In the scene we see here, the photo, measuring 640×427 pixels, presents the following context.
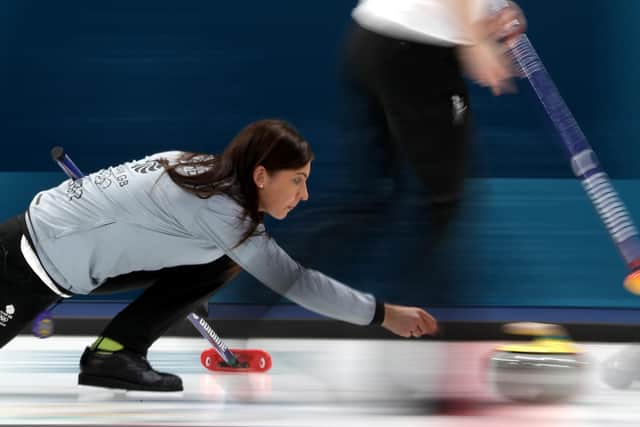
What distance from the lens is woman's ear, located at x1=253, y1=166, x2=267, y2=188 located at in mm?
1782

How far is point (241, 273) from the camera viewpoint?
1.94 metres

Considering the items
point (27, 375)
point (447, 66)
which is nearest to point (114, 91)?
point (27, 375)

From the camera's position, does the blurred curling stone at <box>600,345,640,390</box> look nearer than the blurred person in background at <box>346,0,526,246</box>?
No

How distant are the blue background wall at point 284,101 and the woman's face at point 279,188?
1274 mm

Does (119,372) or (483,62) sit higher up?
(483,62)

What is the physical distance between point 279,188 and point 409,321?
0.32 meters

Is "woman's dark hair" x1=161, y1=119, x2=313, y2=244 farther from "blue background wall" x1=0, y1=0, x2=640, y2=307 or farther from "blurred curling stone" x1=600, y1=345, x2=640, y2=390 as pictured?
"blue background wall" x1=0, y1=0, x2=640, y2=307

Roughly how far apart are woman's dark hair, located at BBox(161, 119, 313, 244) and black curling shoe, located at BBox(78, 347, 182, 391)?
16.4 inches

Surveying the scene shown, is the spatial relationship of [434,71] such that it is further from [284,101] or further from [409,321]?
[284,101]

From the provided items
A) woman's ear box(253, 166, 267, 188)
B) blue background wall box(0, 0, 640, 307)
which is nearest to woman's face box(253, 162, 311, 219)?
woman's ear box(253, 166, 267, 188)

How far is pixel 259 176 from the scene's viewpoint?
5.86ft

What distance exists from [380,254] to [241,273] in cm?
26

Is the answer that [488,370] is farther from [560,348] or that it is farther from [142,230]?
[142,230]

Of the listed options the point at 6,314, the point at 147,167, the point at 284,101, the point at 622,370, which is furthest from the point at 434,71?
the point at 284,101
